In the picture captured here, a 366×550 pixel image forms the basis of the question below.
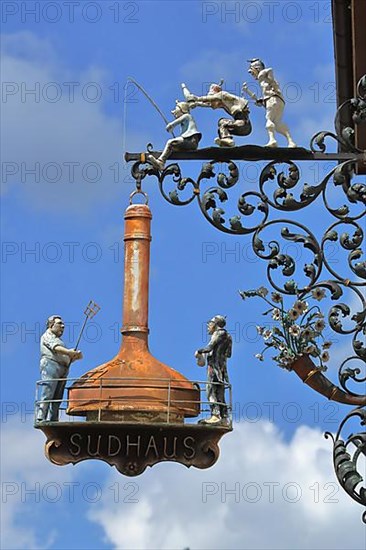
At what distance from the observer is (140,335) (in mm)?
16578

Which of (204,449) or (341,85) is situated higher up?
(341,85)

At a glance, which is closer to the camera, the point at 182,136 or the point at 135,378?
the point at 135,378

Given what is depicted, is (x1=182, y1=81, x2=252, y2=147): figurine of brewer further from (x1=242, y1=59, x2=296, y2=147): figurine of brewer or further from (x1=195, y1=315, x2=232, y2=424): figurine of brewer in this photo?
(x1=195, y1=315, x2=232, y2=424): figurine of brewer

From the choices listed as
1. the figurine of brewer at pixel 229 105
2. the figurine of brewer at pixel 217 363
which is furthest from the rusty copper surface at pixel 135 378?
the figurine of brewer at pixel 229 105

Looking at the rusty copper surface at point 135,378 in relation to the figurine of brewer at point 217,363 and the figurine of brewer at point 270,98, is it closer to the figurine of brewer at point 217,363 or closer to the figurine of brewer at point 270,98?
the figurine of brewer at point 217,363

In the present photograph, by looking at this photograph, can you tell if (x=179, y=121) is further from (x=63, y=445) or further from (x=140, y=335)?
(x=63, y=445)

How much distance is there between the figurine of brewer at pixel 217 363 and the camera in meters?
16.4

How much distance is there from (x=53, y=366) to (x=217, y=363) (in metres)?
1.41

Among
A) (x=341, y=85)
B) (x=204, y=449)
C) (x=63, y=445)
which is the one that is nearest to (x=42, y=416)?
(x=63, y=445)

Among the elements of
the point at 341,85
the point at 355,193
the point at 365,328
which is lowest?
the point at 365,328

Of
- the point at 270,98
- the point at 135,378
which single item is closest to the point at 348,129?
the point at 270,98

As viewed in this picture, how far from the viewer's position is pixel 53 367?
54.5 ft

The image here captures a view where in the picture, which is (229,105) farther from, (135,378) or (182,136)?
(135,378)

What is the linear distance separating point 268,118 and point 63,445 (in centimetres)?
340
